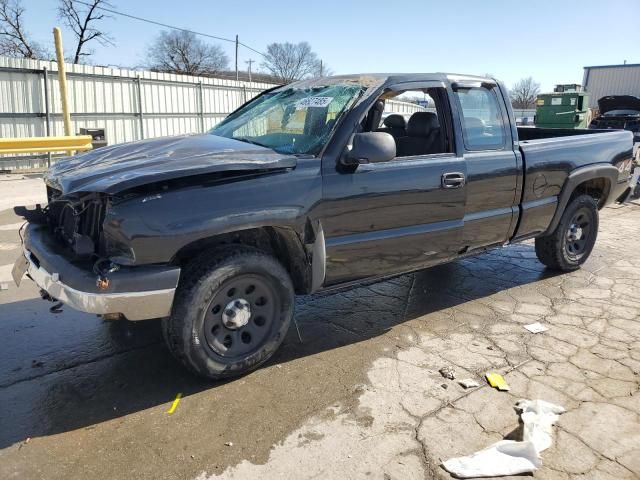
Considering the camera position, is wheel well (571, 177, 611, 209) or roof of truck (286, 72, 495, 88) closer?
roof of truck (286, 72, 495, 88)

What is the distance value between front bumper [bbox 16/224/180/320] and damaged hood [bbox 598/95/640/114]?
1383 centimetres

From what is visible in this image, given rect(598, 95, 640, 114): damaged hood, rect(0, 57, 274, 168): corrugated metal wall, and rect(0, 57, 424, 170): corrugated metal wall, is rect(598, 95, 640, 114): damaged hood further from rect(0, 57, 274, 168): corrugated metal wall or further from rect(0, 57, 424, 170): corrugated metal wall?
rect(0, 57, 274, 168): corrugated metal wall

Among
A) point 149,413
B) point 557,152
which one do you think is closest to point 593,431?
point 149,413

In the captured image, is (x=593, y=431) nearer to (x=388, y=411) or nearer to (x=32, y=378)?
(x=388, y=411)

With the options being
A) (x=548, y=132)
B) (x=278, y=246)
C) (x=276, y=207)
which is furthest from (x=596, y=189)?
(x=276, y=207)

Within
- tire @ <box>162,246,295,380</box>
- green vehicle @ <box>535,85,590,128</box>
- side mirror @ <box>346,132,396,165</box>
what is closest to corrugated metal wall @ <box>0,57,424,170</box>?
green vehicle @ <box>535,85,590,128</box>

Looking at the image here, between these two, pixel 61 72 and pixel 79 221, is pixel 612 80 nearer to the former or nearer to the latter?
pixel 61 72

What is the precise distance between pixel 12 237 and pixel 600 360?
6436 mm

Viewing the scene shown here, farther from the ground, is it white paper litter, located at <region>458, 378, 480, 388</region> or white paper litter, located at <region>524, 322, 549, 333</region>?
white paper litter, located at <region>524, 322, 549, 333</region>

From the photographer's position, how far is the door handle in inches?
154

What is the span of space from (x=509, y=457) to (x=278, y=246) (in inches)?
70.3

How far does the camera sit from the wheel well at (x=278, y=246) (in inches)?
122

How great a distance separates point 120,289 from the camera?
2707mm

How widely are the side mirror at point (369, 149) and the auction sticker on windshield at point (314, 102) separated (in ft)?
1.74
